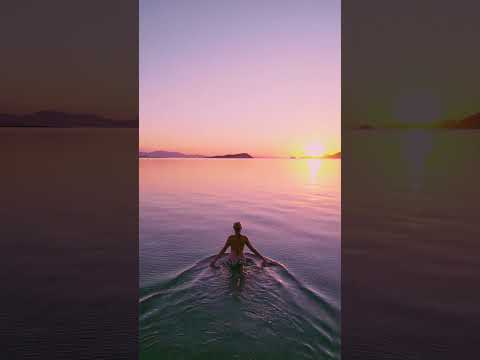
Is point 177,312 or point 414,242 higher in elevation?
point 414,242

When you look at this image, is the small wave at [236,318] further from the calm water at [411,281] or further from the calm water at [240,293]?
the calm water at [411,281]

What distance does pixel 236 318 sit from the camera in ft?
19.1

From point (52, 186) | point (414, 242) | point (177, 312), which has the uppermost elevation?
point (52, 186)

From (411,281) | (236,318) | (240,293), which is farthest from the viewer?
(411,281)

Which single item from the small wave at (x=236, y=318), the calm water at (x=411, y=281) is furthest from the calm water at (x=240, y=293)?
the calm water at (x=411, y=281)

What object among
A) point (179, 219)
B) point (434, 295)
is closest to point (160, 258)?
point (179, 219)

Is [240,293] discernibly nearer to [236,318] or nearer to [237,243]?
[236,318]

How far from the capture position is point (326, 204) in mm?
18234

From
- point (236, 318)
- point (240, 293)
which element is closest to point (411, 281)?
point (240, 293)

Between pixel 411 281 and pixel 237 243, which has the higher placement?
pixel 237 243

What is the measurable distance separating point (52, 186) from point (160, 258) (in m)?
12.6

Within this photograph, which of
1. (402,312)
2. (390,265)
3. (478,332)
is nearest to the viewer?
(478,332)

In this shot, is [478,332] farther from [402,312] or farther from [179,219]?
[179,219]

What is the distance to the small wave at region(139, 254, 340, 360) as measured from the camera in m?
4.87
